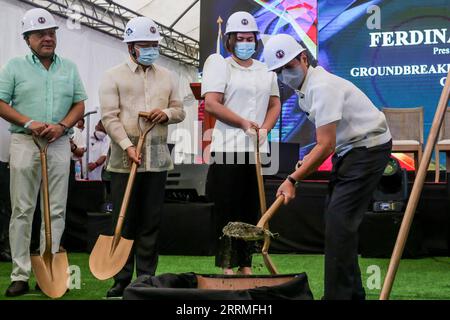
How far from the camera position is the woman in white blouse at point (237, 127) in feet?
14.0

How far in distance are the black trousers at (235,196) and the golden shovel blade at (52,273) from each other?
37.0 inches

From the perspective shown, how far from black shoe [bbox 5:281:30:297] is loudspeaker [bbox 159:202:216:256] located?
262cm

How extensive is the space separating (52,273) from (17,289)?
218 mm

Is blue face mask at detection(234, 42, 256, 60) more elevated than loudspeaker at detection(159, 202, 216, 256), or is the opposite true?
blue face mask at detection(234, 42, 256, 60)

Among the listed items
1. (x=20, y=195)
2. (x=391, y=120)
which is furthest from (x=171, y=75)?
(x=391, y=120)

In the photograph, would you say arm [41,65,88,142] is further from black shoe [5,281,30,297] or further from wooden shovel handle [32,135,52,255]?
black shoe [5,281,30,297]

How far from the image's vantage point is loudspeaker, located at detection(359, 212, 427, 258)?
252 inches

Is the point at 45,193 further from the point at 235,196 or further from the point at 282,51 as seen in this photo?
the point at 282,51

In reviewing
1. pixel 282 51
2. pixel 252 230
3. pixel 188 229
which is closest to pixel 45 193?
pixel 252 230

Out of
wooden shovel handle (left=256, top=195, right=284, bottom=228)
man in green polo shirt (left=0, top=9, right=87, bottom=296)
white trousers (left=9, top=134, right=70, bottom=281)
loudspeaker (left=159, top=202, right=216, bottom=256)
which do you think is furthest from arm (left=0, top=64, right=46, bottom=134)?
loudspeaker (left=159, top=202, right=216, bottom=256)

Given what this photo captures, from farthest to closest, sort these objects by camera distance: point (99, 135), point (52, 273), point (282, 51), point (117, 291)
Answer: point (99, 135), point (52, 273), point (117, 291), point (282, 51)

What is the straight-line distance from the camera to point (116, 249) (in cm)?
425

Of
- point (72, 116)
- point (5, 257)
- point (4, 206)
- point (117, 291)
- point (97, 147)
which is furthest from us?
point (97, 147)
